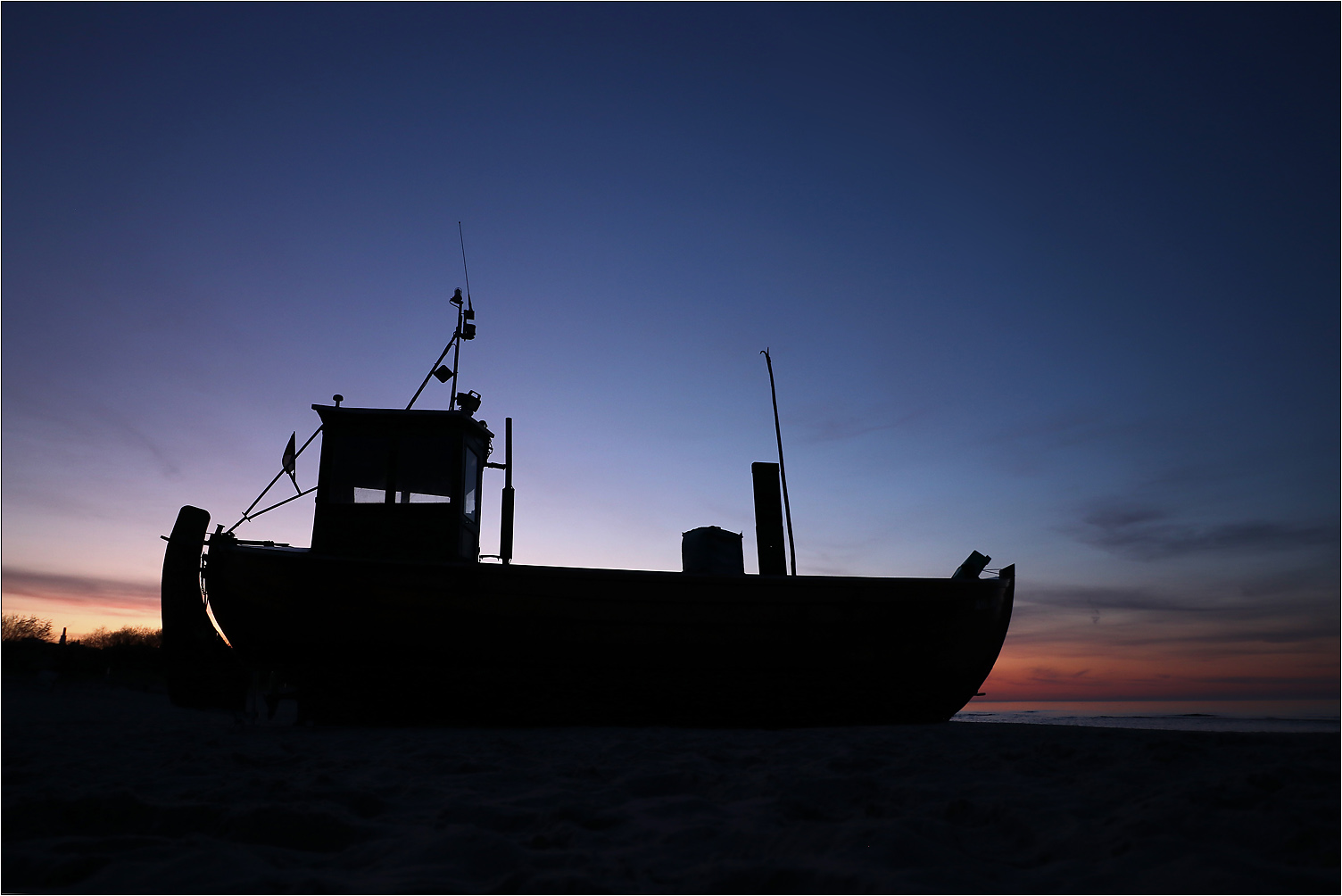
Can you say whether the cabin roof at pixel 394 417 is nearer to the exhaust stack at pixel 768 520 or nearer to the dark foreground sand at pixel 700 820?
the exhaust stack at pixel 768 520

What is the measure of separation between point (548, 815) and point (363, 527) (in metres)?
7.36

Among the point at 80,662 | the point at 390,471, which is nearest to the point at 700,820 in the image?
the point at 390,471

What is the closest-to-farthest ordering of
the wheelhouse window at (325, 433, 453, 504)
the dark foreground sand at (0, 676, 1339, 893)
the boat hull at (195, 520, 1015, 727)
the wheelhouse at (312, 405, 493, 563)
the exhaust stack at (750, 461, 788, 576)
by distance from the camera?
1. the dark foreground sand at (0, 676, 1339, 893)
2. the boat hull at (195, 520, 1015, 727)
3. the wheelhouse at (312, 405, 493, 563)
4. the wheelhouse window at (325, 433, 453, 504)
5. the exhaust stack at (750, 461, 788, 576)

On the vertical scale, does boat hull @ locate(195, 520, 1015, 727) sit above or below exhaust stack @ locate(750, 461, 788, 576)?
below

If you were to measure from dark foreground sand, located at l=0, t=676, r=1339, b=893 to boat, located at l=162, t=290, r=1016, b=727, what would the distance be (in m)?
3.54

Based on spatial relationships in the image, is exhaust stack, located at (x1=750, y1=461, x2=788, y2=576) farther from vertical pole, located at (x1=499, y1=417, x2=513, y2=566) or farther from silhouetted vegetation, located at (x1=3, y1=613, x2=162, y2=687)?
silhouetted vegetation, located at (x1=3, y1=613, x2=162, y2=687)

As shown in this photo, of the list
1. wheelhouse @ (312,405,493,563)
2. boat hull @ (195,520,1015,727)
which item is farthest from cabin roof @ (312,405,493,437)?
boat hull @ (195,520,1015,727)

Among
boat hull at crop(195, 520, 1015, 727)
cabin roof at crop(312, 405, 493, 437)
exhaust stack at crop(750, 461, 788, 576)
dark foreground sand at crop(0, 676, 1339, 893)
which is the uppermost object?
cabin roof at crop(312, 405, 493, 437)

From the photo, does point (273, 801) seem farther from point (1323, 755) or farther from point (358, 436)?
point (358, 436)

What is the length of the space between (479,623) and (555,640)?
0.98m

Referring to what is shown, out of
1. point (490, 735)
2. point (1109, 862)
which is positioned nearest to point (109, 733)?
point (490, 735)

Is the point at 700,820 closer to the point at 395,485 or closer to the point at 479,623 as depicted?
the point at 479,623

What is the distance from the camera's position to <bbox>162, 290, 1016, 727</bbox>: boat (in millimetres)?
8391

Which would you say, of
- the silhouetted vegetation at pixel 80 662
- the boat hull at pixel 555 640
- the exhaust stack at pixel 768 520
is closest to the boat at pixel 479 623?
the boat hull at pixel 555 640
